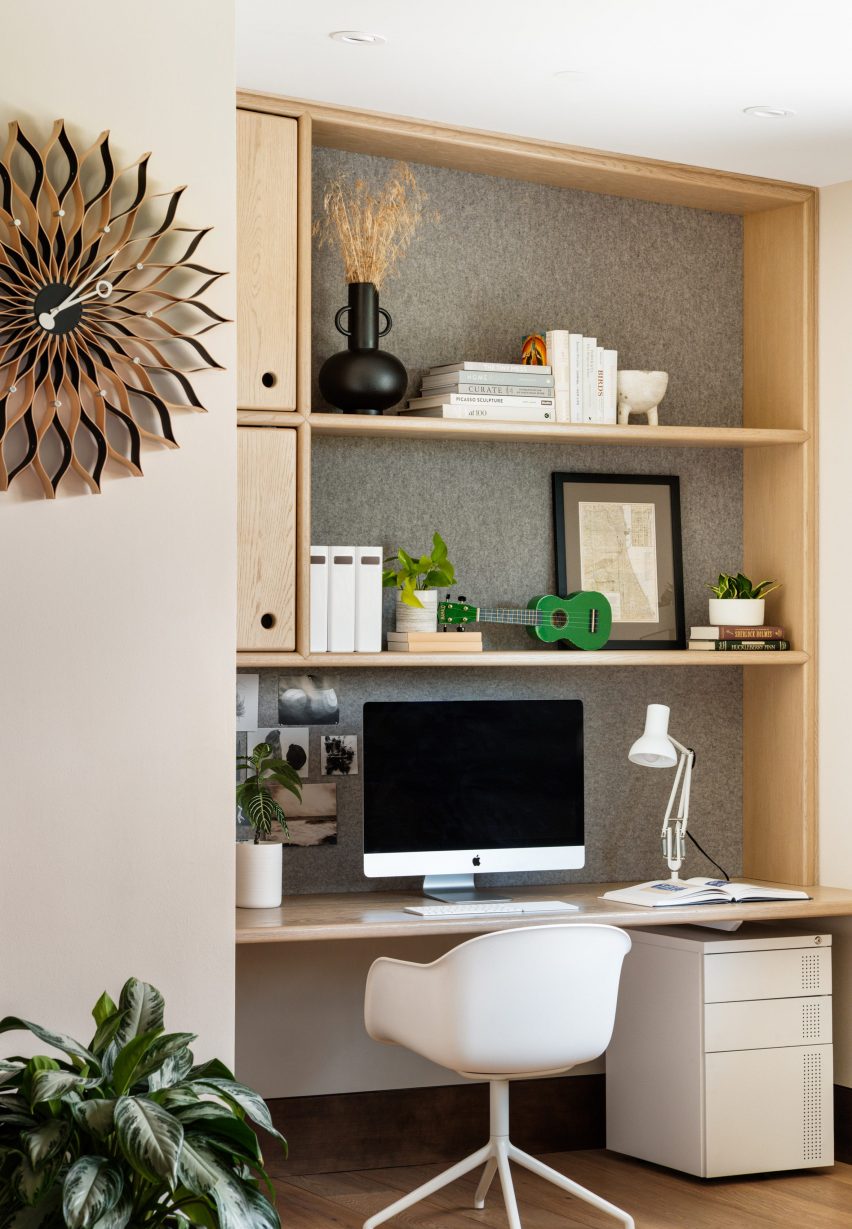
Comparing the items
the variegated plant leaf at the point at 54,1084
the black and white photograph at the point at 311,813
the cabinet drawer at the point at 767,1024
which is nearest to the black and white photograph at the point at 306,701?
the black and white photograph at the point at 311,813

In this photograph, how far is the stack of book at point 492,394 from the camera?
12.1 feet

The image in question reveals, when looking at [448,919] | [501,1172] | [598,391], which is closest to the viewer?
[501,1172]

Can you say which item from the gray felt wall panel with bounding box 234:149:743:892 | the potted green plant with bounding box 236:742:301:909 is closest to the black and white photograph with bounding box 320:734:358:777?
the gray felt wall panel with bounding box 234:149:743:892

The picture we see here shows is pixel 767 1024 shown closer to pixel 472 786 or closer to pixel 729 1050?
pixel 729 1050

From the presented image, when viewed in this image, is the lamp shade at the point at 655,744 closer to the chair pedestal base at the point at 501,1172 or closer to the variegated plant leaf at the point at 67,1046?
the chair pedestal base at the point at 501,1172

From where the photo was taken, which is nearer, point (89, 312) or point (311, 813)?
point (89, 312)

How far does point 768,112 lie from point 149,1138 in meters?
2.70

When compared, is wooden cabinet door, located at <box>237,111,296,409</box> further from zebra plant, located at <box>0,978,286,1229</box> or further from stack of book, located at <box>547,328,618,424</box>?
zebra plant, located at <box>0,978,286,1229</box>

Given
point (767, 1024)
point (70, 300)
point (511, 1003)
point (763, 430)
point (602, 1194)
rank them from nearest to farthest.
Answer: point (70, 300) < point (511, 1003) < point (602, 1194) < point (767, 1024) < point (763, 430)

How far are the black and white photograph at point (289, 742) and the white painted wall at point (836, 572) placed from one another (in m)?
1.41

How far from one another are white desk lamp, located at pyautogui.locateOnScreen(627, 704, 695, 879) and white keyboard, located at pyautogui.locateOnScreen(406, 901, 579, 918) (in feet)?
1.33

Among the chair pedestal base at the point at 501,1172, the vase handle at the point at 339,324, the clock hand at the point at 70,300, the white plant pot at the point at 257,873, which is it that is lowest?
the chair pedestal base at the point at 501,1172

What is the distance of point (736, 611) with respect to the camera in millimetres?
4043

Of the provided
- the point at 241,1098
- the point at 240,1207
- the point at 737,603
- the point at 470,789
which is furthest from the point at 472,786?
the point at 240,1207
